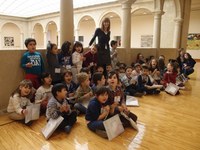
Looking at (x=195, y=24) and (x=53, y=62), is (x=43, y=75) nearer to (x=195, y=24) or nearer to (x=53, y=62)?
(x=53, y=62)

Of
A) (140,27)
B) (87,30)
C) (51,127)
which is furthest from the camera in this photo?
(87,30)

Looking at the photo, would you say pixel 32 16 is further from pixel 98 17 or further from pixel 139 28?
pixel 139 28

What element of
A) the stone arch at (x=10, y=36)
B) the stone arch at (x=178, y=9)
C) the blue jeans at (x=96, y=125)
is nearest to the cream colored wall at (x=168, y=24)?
the stone arch at (x=178, y=9)

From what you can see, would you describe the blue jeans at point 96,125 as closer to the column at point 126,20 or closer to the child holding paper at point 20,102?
the child holding paper at point 20,102

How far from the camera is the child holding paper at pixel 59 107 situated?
8.68 feet

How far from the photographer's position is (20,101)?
9.73 ft

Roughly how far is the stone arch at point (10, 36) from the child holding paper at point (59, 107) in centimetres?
1643

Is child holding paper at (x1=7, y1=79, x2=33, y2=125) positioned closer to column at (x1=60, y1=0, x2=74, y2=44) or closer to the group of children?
the group of children

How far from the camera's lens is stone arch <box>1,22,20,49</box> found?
56.6 feet

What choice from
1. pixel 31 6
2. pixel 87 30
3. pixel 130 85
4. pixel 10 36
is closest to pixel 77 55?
pixel 130 85

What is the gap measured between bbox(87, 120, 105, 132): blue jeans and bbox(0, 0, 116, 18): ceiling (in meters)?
11.0

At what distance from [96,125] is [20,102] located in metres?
1.30

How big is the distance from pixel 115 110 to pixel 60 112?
81 cm

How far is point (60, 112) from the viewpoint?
2719 millimetres
